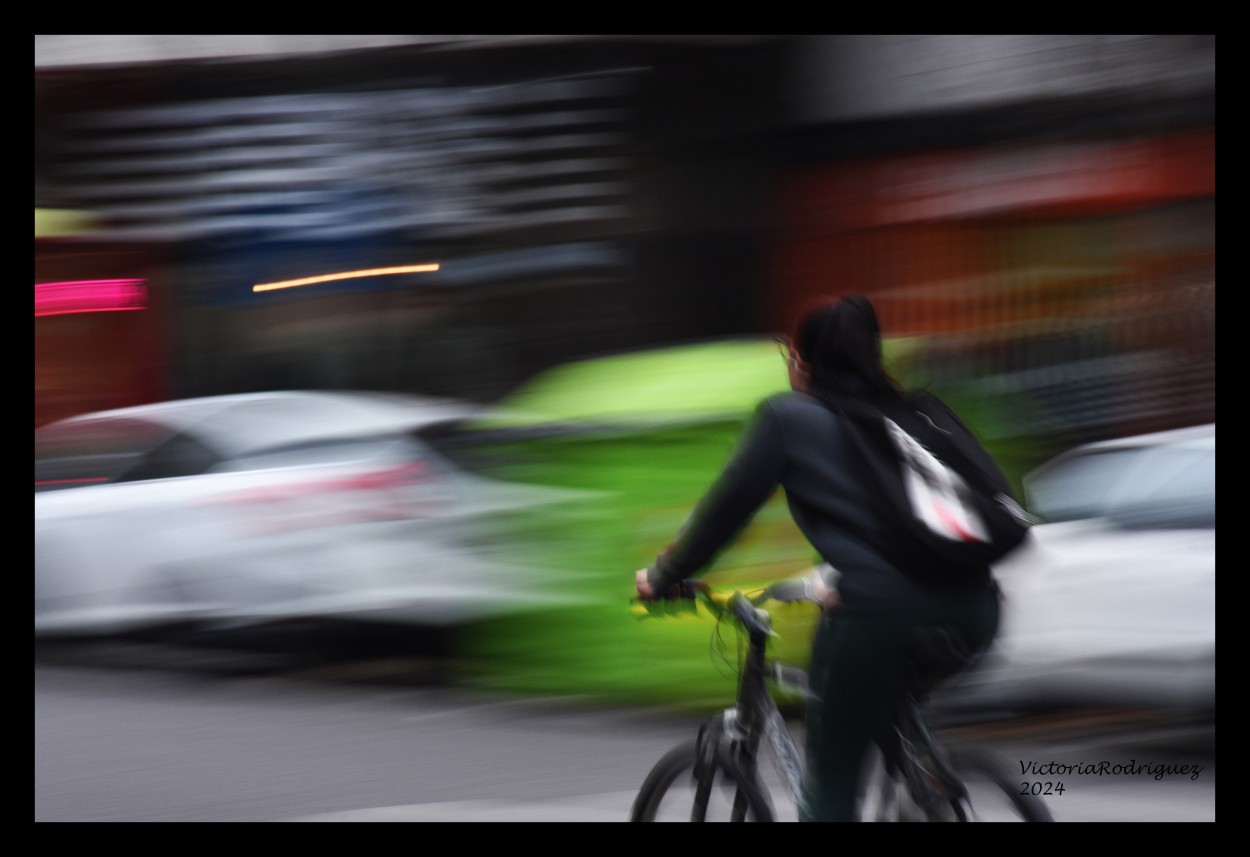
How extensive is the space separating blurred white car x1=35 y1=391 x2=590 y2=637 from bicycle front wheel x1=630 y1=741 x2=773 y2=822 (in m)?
2.39

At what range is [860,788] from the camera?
3.25m

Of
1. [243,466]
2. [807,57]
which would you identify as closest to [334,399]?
[243,466]

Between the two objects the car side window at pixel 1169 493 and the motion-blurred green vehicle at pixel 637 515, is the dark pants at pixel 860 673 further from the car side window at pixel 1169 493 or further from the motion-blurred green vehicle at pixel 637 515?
the car side window at pixel 1169 493

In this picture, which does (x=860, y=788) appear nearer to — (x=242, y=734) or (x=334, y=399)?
(x=242, y=734)

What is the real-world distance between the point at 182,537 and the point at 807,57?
3.82 m

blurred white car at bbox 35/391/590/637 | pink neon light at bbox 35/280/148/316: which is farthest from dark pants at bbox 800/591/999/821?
pink neon light at bbox 35/280/148/316

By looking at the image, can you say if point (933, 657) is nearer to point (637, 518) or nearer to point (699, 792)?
point (699, 792)

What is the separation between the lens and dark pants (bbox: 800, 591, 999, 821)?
3.12 metres

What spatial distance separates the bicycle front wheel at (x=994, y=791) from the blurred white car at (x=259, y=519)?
9.64 ft

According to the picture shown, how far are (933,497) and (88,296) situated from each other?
17.1 feet

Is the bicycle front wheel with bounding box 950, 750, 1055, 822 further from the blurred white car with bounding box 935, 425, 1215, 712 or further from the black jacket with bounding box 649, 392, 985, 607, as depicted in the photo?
the blurred white car with bounding box 935, 425, 1215, 712
